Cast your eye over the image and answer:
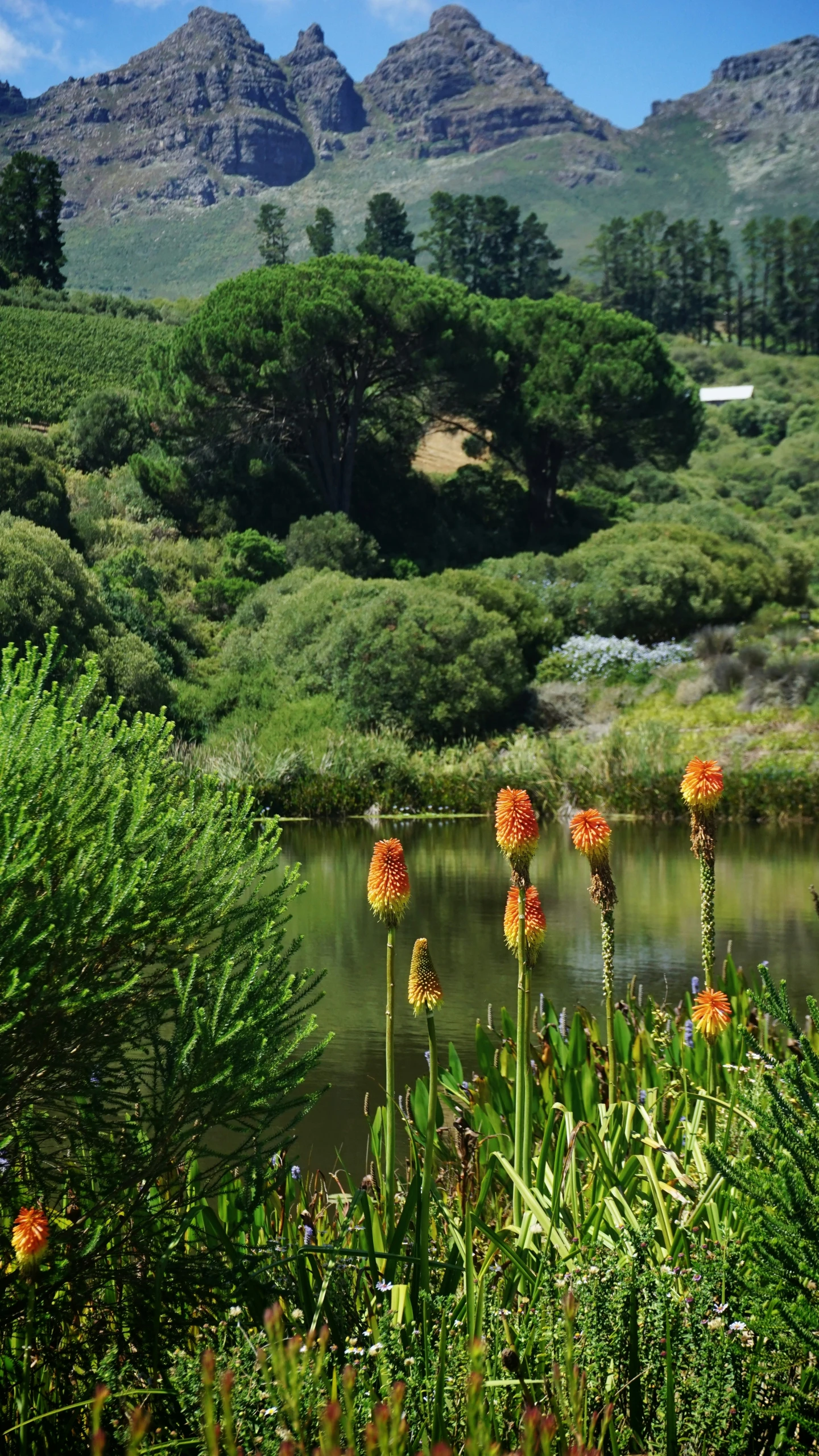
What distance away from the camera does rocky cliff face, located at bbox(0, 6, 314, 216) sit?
16662 cm

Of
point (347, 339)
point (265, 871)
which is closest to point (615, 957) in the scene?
point (265, 871)

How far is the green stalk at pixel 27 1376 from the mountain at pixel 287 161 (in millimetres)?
129221

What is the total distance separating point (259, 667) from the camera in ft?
57.1

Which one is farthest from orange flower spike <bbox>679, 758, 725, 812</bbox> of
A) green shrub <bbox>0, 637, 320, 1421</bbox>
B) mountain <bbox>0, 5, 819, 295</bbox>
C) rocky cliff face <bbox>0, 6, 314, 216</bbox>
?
rocky cliff face <bbox>0, 6, 314, 216</bbox>

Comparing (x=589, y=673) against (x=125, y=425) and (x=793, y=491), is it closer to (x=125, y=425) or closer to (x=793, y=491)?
(x=125, y=425)

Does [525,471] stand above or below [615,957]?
above

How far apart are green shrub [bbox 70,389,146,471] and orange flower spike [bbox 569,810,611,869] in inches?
988

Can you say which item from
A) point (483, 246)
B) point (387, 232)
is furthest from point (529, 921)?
point (483, 246)

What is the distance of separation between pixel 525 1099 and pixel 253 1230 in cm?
49

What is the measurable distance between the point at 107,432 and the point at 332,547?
648cm

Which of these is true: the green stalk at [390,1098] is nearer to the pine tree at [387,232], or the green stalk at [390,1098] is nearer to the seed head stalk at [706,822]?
the seed head stalk at [706,822]

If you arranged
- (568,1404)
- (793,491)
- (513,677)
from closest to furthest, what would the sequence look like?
(568,1404) < (513,677) < (793,491)

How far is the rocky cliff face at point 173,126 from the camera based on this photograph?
16662 centimetres

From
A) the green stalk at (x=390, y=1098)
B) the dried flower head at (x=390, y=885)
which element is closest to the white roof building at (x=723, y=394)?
the dried flower head at (x=390, y=885)
